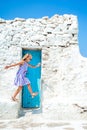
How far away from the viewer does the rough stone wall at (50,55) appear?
7.11 metres

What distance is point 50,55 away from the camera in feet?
25.6

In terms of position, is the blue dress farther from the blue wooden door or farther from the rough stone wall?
the blue wooden door

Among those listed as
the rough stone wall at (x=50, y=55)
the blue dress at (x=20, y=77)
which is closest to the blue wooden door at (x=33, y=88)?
the rough stone wall at (x=50, y=55)

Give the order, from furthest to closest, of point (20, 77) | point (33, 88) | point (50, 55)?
1. point (33, 88)
2. point (50, 55)
3. point (20, 77)

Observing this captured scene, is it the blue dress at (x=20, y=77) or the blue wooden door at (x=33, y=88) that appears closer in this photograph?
the blue dress at (x=20, y=77)

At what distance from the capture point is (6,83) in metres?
7.50

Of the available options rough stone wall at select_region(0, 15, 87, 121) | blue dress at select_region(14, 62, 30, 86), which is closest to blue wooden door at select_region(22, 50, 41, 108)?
rough stone wall at select_region(0, 15, 87, 121)

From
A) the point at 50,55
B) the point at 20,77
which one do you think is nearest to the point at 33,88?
the point at 20,77

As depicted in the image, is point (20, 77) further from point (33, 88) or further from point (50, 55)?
point (50, 55)

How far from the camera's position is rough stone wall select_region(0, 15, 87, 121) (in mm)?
7110

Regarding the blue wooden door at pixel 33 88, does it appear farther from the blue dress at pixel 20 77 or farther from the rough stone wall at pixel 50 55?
the blue dress at pixel 20 77

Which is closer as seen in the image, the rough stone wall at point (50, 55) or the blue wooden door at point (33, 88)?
the rough stone wall at point (50, 55)

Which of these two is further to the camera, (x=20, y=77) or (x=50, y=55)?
(x=50, y=55)

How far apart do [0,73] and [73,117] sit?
111 inches
